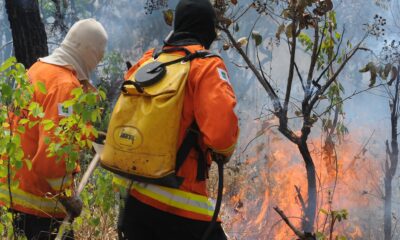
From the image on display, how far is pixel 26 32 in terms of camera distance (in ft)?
15.9

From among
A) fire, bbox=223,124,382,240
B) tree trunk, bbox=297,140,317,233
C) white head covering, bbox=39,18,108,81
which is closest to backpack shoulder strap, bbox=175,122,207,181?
tree trunk, bbox=297,140,317,233

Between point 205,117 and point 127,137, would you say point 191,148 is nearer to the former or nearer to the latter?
point 205,117

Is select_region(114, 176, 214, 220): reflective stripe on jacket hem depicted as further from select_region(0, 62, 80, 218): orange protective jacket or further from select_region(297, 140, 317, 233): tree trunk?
select_region(297, 140, 317, 233): tree trunk

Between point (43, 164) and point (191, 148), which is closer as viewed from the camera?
point (191, 148)

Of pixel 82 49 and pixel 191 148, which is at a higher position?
pixel 82 49

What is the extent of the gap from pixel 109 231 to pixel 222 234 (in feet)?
7.47

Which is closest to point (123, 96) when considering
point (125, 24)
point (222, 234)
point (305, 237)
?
point (222, 234)

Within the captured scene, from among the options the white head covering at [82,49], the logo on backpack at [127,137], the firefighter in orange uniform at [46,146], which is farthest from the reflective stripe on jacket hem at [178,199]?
the white head covering at [82,49]

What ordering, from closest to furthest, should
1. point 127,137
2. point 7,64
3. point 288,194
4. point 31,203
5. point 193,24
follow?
1. point 7,64
2. point 127,137
3. point 193,24
4. point 31,203
5. point 288,194

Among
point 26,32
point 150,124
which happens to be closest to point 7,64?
point 150,124

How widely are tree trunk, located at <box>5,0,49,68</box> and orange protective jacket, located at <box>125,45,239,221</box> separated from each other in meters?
2.81

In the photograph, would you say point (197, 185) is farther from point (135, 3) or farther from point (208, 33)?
point (135, 3)

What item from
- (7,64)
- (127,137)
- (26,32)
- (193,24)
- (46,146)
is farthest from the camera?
(26,32)

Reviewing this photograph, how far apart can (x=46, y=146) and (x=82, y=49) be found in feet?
2.39
